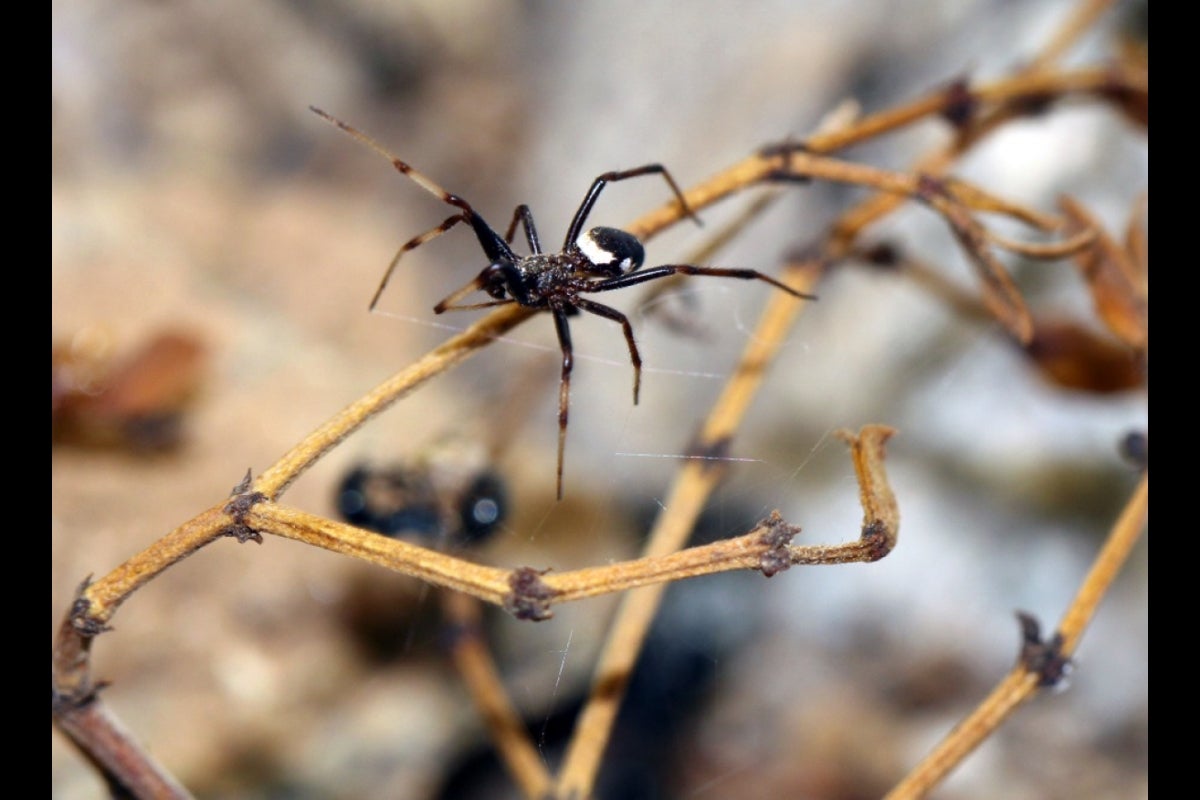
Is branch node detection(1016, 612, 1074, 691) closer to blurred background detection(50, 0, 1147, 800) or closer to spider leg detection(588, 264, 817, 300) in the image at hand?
blurred background detection(50, 0, 1147, 800)

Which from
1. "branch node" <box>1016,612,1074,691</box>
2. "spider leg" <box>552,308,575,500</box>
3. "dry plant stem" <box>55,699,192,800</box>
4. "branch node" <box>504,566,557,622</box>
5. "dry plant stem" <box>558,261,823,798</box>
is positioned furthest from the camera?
"spider leg" <box>552,308,575,500</box>

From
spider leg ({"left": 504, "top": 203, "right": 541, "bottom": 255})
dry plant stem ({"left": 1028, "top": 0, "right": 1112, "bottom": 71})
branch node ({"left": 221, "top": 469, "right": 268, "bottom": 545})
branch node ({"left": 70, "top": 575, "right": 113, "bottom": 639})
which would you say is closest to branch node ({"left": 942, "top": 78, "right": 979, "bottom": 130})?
dry plant stem ({"left": 1028, "top": 0, "right": 1112, "bottom": 71})

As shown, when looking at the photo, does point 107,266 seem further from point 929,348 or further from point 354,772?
point 929,348

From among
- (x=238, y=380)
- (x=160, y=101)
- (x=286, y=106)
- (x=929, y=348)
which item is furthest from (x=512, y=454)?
(x=160, y=101)

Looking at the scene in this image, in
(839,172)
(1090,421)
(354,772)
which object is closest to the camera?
(839,172)

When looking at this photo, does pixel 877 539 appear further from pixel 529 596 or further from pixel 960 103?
pixel 960 103

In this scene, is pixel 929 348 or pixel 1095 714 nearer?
pixel 1095 714

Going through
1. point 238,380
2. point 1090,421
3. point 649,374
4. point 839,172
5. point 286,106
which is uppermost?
point 286,106
